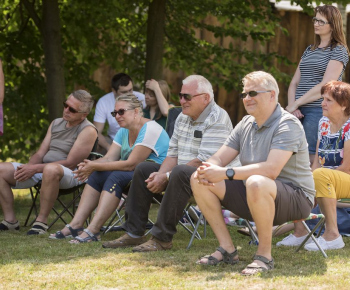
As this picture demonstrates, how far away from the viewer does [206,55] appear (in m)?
10.3

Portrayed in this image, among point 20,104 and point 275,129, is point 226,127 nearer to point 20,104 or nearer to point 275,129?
point 275,129

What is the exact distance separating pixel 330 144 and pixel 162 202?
146 cm

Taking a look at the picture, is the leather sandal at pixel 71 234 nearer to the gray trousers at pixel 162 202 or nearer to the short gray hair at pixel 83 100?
the gray trousers at pixel 162 202

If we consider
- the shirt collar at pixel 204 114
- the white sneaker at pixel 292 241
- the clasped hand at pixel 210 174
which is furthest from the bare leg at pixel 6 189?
the clasped hand at pixel 210 174

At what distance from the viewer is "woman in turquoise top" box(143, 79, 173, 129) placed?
7.57 meters

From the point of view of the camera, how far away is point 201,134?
5434 mm

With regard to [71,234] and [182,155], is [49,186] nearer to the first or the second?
[71,234]

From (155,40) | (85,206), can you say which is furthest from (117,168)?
(155,40)

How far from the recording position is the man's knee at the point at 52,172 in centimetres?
628

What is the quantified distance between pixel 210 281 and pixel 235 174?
677 mm

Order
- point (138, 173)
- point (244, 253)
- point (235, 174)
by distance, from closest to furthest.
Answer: point (235, 174) < point (244, 253) < point (138, 173)

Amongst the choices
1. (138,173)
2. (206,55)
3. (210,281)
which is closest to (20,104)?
(206,55)

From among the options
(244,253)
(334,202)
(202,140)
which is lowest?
(244,253)

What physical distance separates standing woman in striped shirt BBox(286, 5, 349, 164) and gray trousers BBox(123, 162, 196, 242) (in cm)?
154
